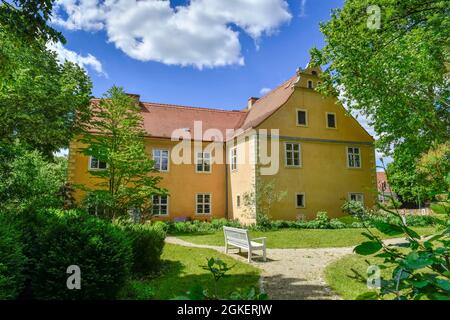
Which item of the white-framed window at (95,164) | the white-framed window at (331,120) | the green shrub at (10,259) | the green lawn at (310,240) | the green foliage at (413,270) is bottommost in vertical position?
the green lawn at (310,240)

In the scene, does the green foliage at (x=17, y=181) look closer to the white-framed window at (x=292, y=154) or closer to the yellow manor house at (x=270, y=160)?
the yellow manor house at (x=270, y=160)

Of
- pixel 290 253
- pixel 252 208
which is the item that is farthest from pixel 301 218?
pixel 290 253

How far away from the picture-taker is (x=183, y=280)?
25.3 feet

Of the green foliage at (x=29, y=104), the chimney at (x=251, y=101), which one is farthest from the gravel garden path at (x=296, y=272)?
the chimney at (x=251, y=101)

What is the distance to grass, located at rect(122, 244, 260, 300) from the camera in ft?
21.4

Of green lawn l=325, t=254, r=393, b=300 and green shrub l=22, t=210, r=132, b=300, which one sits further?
green lawn l=325, t=254, r=393, b=300

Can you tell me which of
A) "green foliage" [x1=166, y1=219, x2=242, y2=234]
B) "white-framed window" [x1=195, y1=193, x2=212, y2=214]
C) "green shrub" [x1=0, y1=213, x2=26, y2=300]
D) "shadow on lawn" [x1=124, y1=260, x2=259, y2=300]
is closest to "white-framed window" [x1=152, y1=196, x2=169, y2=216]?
"white-framed window" [x1=195, y1=193, x2=212, y2=214]

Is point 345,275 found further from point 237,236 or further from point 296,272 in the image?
point 237,236

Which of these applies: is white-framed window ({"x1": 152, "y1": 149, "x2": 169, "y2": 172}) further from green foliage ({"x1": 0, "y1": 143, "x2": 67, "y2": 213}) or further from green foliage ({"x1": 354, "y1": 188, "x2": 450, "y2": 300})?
green foliage ({"x1": 354, "y1": 188, "x2": 450, "y2": 300})

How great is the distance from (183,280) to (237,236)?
3631mm

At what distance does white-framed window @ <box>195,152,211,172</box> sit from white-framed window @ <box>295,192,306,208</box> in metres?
7.38

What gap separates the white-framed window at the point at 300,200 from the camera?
22.3 metres

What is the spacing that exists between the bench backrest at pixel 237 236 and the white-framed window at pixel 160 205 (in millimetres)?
12565

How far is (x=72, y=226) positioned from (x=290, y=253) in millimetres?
8304
